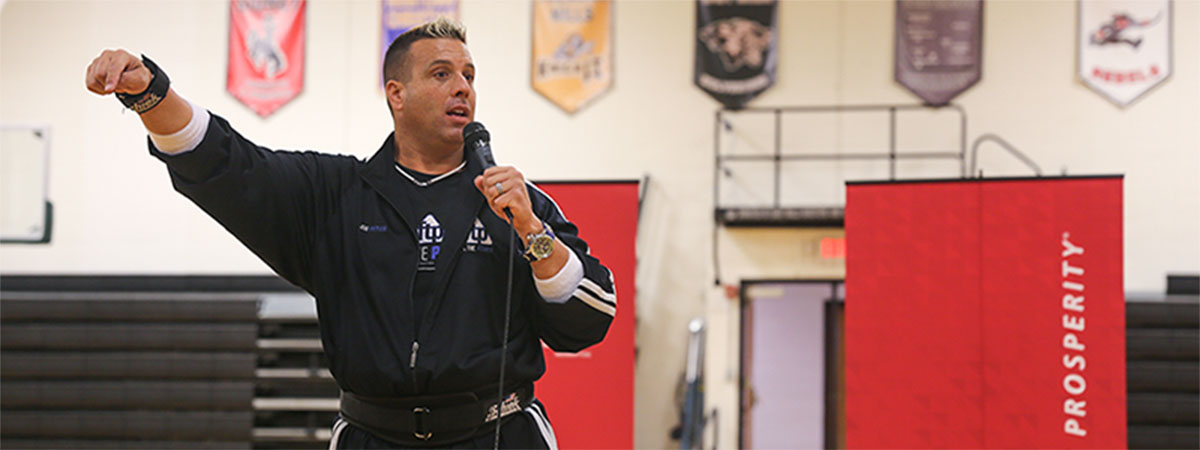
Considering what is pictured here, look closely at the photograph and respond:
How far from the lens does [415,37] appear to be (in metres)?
2.29

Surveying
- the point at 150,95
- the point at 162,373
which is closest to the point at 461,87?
the point at 150,95

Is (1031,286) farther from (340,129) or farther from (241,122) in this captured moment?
(241,122)

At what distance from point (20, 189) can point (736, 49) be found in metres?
6.06

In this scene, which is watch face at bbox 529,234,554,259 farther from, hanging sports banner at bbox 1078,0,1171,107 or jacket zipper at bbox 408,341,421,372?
hanging sports banner at bbox 1078,0,1171,107

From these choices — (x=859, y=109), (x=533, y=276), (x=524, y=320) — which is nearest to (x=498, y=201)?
(x=533, y=276)

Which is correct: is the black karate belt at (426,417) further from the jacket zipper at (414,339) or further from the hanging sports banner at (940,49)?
the hanging sports banner at (940,49)

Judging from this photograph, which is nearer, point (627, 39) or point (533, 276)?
point (533, 276)

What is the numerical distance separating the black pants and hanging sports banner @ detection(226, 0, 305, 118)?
735 cm

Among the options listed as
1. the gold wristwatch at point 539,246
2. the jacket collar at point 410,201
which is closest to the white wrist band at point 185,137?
the jacket collar at point 410,201

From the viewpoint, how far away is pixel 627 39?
874cm

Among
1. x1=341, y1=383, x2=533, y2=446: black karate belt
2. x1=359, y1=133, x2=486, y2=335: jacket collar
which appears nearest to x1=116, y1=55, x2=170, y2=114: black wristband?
A: x1=359, y1=133, x2=486, y2=335: jacket collar

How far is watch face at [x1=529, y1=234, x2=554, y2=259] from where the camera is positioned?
1.97 metres

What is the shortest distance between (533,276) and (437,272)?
0.20 meters

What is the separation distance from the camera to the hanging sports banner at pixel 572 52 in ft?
28.7
